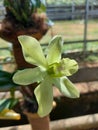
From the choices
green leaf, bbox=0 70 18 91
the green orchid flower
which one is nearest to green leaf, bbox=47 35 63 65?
the green orchid flower

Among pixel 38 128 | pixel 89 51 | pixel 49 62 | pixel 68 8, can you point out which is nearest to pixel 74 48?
pixel 89 51

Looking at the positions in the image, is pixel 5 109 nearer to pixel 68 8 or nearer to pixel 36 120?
pixel 36 120

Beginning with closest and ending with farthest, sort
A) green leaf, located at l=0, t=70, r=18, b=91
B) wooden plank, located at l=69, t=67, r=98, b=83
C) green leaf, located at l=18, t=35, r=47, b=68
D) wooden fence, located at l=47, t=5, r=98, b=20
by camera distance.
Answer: green leaf, located at l=18, t=35, r=47, b=68 → green leaf, located at l=0, t=70, r=18, b=91 → wooden plank, located at l=69, t=67, r=98, b=83 → wooden fence, located at l=47, t=5, r=98, b=20

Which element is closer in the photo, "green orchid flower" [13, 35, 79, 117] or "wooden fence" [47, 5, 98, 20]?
"green orchid flower" [13, 35, 79, 117]

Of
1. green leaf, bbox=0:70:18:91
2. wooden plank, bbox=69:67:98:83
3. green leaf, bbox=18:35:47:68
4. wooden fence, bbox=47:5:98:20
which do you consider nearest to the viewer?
green leaf, bbox=18:35:47:68

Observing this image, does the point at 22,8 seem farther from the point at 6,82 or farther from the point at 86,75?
the point at 86,75

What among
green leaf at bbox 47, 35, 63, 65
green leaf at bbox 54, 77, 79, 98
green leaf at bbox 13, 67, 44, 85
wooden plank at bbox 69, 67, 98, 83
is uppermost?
green leaf at bbox 47, 35, 63, 65

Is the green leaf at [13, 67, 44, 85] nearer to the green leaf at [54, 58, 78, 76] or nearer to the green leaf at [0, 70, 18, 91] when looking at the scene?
the green leaf at [54, 58, 78, 76]
